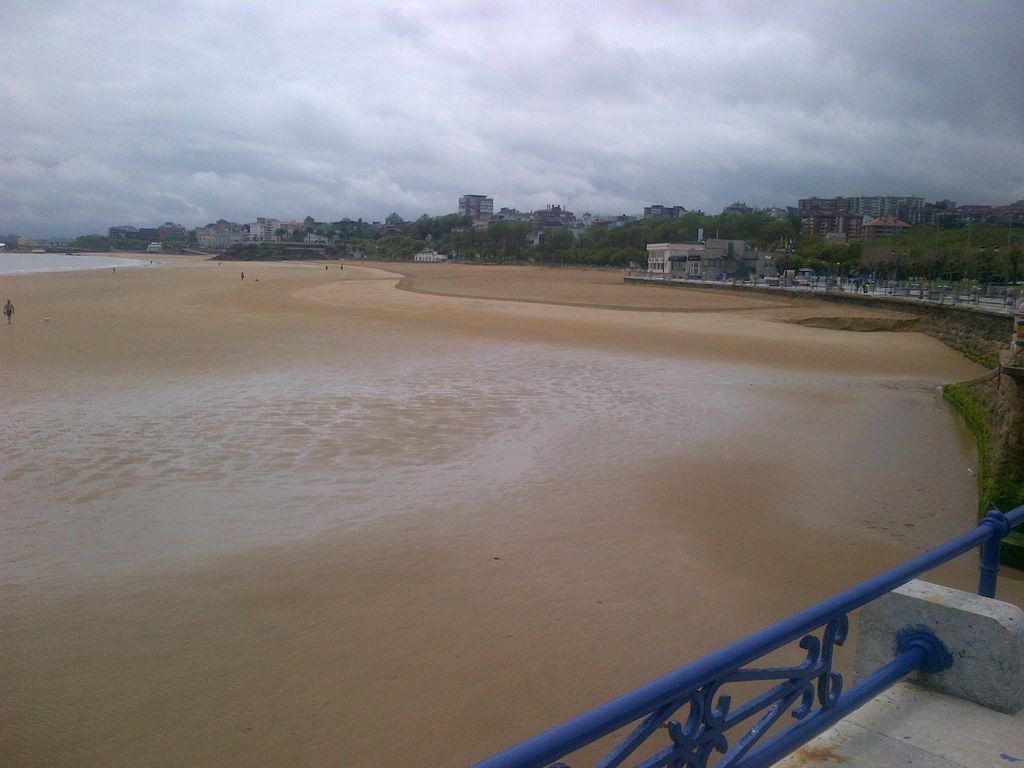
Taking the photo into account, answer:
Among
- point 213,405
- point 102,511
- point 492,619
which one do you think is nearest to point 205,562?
point 102,511

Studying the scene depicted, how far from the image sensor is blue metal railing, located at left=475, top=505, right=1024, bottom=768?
1744 mm

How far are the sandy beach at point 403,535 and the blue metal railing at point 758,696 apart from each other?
87.5 inches

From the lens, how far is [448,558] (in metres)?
6.88

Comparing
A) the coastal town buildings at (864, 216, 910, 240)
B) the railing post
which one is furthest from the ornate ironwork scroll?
the coastal town buildings at (864, 216, 910, 240)

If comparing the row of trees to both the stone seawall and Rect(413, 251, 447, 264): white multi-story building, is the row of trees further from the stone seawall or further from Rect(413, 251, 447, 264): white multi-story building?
the stone seawall

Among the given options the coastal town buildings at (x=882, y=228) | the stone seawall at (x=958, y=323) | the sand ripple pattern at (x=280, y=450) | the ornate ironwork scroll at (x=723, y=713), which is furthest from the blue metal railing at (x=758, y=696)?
the coastal town buildings at (x=882, y=228)

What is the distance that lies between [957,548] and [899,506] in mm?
6538

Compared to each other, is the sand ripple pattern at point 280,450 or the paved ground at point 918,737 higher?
the paved ground at point 918,737

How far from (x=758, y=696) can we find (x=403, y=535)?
17.7 ft

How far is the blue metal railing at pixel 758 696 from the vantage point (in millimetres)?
1744

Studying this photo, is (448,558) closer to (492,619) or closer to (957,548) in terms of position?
(492,619)

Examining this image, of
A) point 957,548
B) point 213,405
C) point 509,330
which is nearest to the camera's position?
point 957,548

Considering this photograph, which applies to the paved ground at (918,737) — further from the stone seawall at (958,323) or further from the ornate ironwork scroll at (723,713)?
the stone seawall at (958,323)

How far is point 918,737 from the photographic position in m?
2.70
